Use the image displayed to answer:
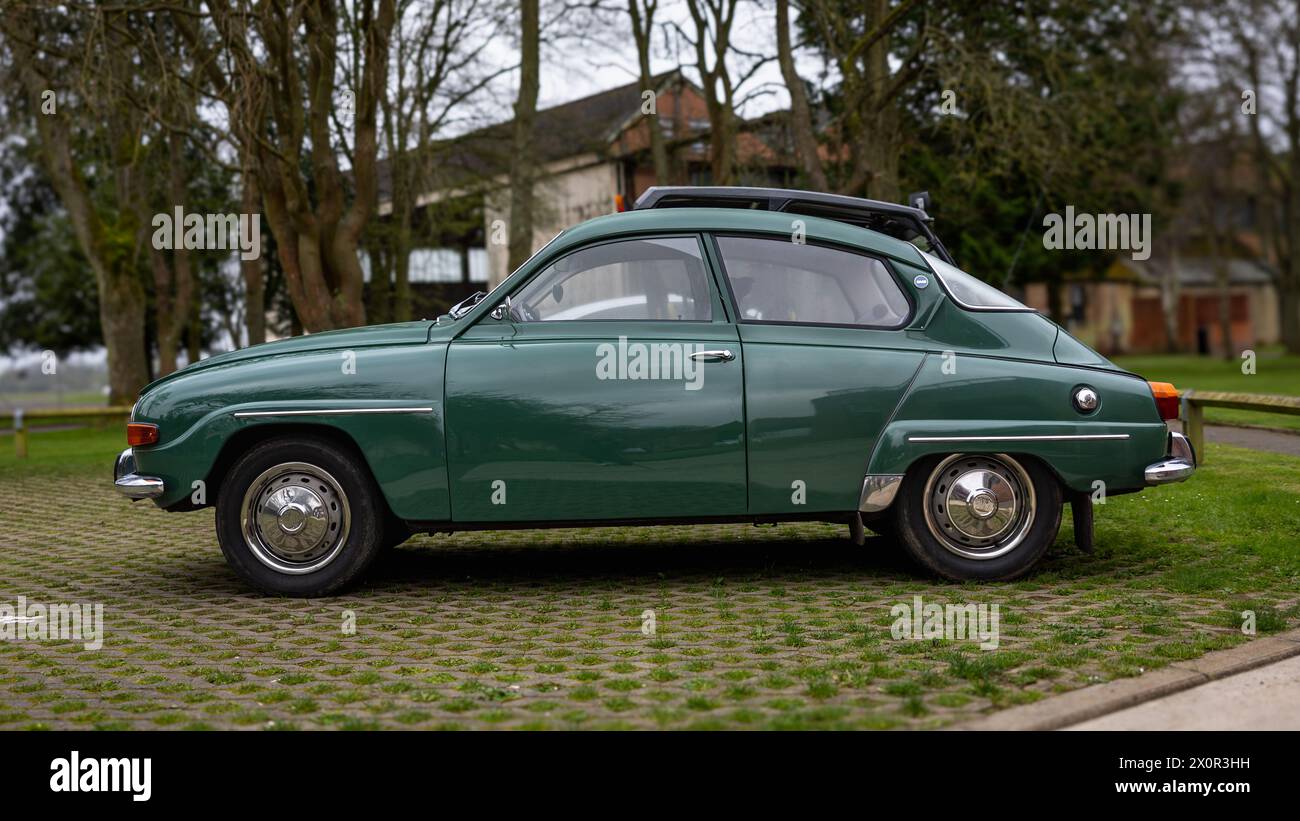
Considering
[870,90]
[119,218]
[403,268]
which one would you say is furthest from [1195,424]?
[119,218]

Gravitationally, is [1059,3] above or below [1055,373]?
above

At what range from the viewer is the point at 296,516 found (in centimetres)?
656

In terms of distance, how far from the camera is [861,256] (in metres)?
6.84

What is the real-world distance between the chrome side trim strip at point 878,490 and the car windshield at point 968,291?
99 centimetres

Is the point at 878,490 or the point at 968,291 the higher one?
the point at 968,291

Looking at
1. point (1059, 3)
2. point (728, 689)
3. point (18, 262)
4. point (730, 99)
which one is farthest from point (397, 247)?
point (18, 262)

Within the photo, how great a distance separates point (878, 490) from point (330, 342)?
110 inches

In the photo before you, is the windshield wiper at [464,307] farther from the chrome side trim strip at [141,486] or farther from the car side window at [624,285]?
the chrome side trim strip at [141,486]

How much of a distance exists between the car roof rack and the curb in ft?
9.57

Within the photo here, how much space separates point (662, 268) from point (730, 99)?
1759cm

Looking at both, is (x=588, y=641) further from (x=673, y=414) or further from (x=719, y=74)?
(x=719, y=74)

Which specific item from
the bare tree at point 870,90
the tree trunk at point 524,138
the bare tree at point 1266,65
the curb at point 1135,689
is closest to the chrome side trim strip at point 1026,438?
the curb at point 1135,689
